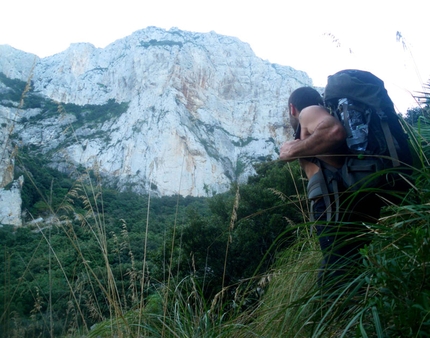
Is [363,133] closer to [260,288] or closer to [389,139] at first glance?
[389,139]

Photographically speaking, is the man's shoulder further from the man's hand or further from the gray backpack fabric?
the man's hand

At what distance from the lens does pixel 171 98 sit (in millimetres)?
58719

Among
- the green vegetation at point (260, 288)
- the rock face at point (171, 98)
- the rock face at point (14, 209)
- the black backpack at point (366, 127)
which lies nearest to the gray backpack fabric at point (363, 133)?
the black backpack at point (366, 127)

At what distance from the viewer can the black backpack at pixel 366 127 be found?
1.59m

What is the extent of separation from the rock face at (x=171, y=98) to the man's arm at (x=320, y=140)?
4357 centimetres

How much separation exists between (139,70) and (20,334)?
227ft

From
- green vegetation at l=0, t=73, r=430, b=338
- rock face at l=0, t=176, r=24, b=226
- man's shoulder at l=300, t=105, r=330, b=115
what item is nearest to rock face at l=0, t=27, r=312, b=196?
rock face at l=0, t=176, r=24, b=226

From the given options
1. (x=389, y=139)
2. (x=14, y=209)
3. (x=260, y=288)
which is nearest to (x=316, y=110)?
(x=389, y=139)

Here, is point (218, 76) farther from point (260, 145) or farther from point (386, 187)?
point (386, 187)

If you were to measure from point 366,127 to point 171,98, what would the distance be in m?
58.5

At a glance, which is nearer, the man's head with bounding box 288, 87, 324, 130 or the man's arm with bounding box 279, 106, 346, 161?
the man's arm with bounding box 279, 106, 346, 161

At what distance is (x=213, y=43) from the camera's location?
3103 inches

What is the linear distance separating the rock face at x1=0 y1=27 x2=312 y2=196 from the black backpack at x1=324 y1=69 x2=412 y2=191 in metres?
43.7

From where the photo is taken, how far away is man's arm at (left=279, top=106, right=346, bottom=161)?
5.82 ft
